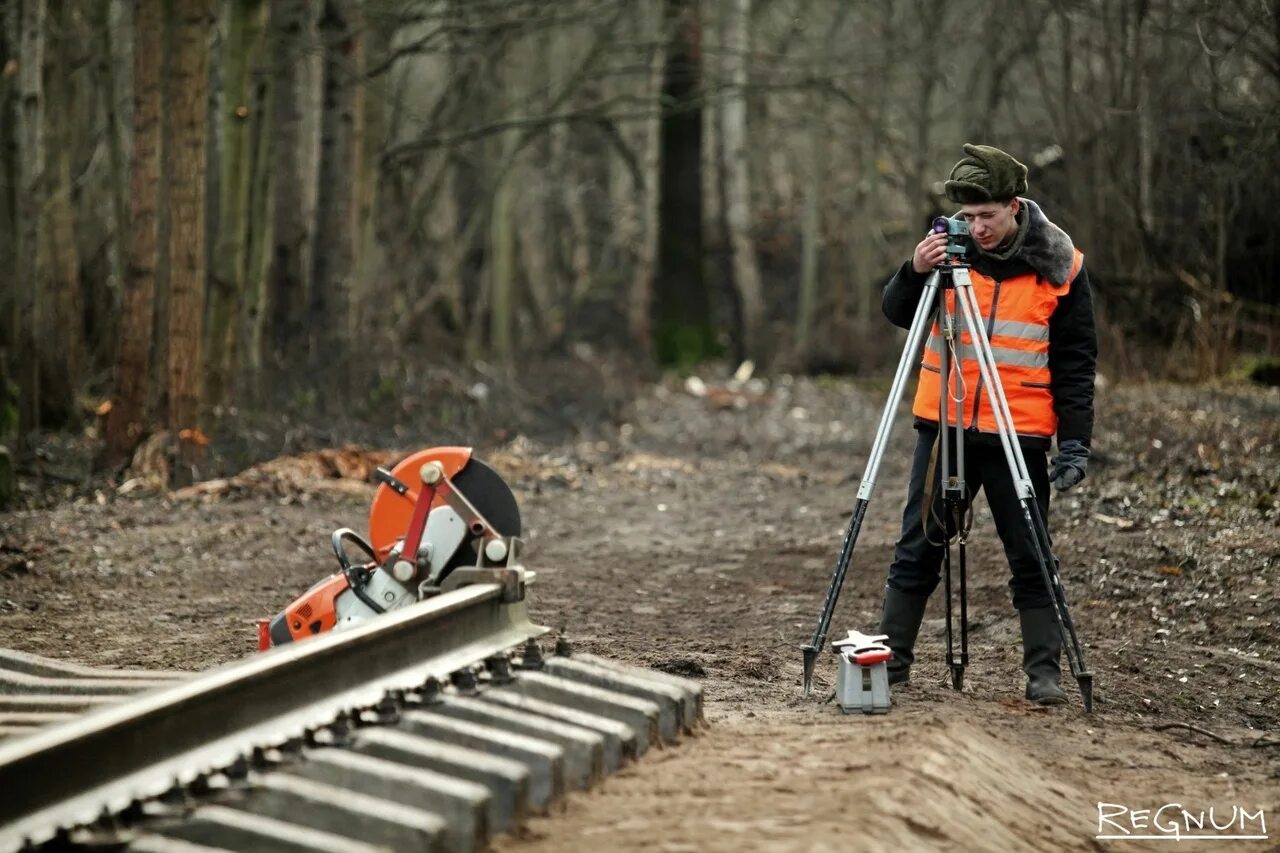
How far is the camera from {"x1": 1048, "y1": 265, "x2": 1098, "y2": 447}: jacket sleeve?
6.74m

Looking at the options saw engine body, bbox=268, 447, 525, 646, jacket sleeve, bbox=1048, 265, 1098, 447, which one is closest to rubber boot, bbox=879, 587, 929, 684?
jacket sleeve, bbox=1048, 265, 1098, 447

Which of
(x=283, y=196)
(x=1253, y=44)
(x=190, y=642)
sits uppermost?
(x=1253, y=44)

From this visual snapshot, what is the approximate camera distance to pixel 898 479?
568 inches

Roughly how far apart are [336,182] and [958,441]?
45.9 ft

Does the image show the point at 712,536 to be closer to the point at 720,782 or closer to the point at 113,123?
the point at 720,782

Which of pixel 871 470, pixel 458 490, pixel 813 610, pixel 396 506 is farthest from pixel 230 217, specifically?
pixel 871 470

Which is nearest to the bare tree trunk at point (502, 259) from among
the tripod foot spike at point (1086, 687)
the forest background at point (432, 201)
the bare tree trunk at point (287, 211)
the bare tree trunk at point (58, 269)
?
the forest background at point (432, 201)

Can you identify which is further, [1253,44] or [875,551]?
[1253,44]

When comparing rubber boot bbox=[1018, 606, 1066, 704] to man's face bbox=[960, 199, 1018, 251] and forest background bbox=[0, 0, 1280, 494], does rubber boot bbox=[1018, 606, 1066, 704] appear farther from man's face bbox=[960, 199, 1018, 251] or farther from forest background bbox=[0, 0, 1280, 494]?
forest background bbox=[0, 0, 1280, 494]

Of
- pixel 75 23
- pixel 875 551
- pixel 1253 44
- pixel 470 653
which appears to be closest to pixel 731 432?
pixel 1253 44

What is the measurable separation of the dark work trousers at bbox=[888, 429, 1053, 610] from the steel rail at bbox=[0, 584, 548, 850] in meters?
1.76

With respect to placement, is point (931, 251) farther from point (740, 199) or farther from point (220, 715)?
point (740, 199)

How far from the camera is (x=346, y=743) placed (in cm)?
503

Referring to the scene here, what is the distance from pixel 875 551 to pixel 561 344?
2268 centimetres
